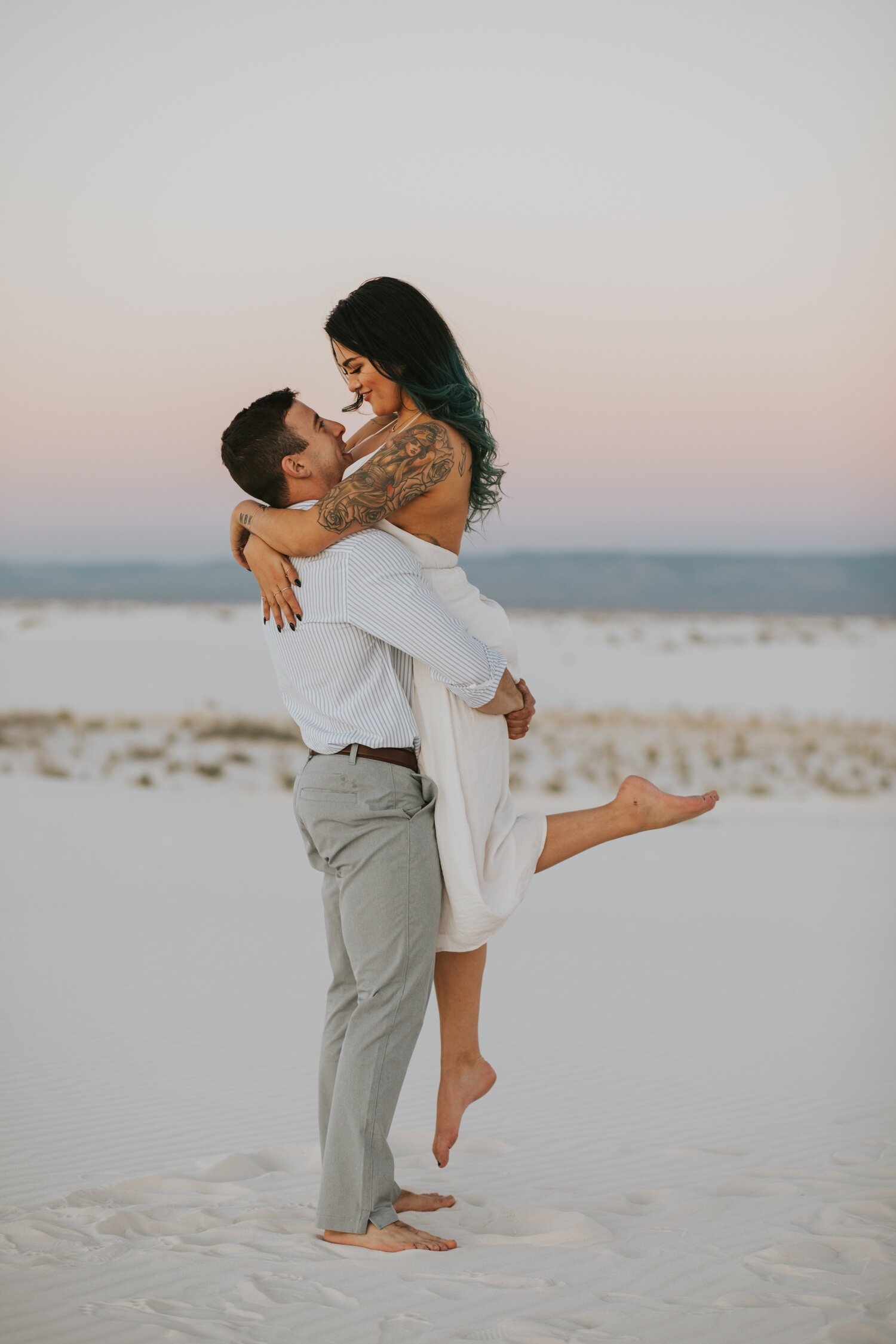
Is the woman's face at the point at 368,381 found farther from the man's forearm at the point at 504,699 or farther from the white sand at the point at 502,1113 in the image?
the white sand at the point at 502,1113

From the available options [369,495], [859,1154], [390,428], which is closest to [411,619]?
[369,495]

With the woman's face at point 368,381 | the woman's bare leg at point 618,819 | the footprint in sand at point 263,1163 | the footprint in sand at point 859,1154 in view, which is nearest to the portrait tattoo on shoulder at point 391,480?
the woman's face at point 368,381

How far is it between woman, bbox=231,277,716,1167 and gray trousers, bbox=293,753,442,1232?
0.45 ft

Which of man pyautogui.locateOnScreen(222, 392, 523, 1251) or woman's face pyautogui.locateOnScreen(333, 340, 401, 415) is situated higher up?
woman's face pyautogui.locateOnScreen(333, 340, 401, 415)

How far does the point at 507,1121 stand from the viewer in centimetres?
519

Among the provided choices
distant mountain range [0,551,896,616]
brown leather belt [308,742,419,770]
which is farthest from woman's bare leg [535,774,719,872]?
distant mountain range [0,551,896,616]

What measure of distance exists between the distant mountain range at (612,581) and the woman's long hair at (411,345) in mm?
98202

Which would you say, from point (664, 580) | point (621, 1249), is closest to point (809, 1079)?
point (621, 1249)

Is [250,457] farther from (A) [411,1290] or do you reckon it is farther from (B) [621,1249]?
(B) [621,1249]

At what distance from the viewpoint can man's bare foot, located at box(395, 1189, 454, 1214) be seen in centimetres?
381

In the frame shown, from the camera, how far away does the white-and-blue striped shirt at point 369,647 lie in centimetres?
327

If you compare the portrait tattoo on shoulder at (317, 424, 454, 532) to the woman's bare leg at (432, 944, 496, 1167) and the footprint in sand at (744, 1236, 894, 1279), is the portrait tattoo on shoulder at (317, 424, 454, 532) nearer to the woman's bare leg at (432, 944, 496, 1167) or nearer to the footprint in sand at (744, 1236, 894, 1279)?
the woman's bare leg at (432, 944, 496, 1167)

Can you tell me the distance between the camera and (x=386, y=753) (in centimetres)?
→ 338

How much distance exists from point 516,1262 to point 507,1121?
5.84 feet
